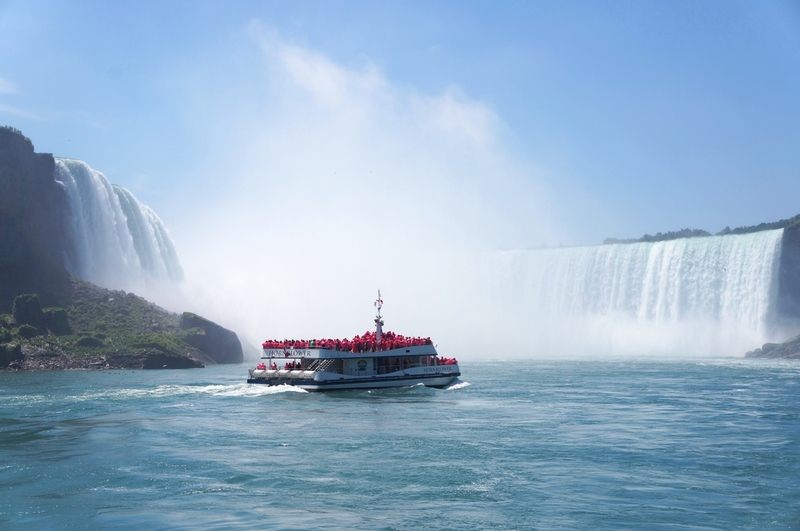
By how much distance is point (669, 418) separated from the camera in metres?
35.3

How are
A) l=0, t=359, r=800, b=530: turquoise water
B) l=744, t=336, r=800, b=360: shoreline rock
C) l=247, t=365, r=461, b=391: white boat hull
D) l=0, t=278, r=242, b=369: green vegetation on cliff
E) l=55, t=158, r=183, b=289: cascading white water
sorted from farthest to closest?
l=55, t=158, r=183, b=289: cascading white water
l=744, t=336, r=800, b=360: shoreline rock
l=0, t=278, r=242, b=369: green vegetation on cliff
l=247, t=365, r=461, b=391: white boat hull
l=0, t=359, r=800, b=530: turquoise water

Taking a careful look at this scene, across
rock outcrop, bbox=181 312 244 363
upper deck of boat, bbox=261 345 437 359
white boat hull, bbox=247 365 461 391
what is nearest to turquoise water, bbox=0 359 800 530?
white boat hull, bbox=247 365 461 391

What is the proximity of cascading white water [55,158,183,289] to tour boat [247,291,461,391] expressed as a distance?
69195mm

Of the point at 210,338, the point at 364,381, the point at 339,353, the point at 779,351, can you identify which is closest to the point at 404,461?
the point at 339,353

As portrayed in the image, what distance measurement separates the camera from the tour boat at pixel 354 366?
48.7 metres

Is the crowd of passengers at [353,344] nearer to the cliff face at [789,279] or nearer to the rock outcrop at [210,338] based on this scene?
the rock outcrop at [210,338]

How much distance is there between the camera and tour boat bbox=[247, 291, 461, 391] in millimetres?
48719

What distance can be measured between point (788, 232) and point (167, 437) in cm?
9000

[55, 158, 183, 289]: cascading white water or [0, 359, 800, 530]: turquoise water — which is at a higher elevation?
[55, 158, 183, 289]: cascading white water

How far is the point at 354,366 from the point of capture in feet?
164

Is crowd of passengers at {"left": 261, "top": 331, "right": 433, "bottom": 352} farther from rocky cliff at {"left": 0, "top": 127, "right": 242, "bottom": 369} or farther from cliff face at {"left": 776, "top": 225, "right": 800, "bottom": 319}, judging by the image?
cliff face at {"left": 776, "top": 225, "right": 800, "bottom": 319}

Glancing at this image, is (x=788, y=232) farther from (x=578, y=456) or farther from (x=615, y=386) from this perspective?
(x=578, y=456)

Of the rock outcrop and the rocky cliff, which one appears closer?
the rocky cliff

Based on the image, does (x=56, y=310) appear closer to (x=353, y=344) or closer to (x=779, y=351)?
(x=353, y=344)
